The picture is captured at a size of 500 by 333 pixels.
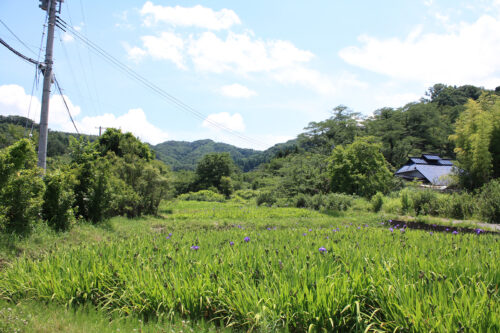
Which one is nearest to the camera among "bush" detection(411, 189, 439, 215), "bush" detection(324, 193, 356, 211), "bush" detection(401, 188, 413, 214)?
"bush" detection(411, 189, 439, 215)

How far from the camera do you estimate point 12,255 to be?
5.15 meters

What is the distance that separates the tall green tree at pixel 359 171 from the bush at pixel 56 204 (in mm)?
15692

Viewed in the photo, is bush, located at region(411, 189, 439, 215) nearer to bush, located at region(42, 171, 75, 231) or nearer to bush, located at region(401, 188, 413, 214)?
bush, located at region(401, 188, 413, 214)

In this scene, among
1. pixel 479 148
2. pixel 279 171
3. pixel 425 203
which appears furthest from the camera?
pixel 279 171

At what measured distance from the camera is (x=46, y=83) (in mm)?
9078

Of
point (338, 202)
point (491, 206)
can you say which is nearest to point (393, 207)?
point (338, 202)

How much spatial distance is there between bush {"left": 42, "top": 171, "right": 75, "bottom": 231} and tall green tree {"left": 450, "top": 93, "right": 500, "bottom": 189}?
64.3 ft

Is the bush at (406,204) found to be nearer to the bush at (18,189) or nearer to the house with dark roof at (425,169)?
the bush at (18,189)

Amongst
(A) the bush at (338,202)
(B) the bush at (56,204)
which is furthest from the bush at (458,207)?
(B) the bush at (56,204)

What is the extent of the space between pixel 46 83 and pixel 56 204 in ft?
14.9

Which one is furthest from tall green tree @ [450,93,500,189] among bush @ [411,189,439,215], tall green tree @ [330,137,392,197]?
bush @ [411,189,439,215]

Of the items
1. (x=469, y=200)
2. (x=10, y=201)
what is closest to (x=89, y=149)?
(x=10, y=201)

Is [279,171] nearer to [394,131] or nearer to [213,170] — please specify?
[394,131]

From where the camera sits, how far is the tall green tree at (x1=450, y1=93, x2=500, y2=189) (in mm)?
15320
